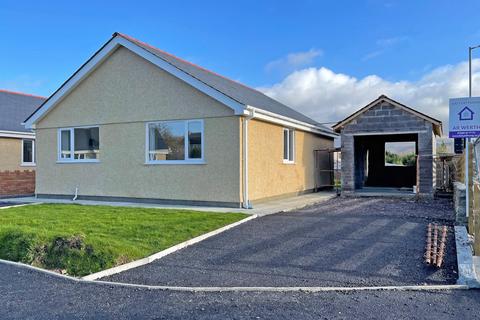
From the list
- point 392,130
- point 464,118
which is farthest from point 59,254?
point 392,130

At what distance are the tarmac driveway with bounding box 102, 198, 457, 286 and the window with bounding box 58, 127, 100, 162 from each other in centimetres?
819

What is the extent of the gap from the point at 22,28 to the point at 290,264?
1611 cm

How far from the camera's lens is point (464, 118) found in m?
8.32

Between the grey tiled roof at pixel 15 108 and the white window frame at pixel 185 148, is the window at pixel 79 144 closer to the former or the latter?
the white window frame at pixel 185 148

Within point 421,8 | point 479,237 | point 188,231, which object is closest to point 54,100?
point 188,231

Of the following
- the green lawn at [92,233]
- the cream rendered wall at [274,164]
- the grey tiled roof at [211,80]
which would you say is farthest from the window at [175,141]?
the green lawn at [92,233]

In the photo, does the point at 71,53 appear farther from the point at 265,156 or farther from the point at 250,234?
the point at 250,234

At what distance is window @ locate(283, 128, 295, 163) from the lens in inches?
638

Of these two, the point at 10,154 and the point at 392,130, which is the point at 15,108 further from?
the point at 392,130

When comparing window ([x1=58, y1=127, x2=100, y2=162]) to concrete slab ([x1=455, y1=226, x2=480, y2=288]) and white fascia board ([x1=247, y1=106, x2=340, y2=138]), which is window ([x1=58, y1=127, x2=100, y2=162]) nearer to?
white fascia board ([x1=247, y1=106, x2=340, y2=138])

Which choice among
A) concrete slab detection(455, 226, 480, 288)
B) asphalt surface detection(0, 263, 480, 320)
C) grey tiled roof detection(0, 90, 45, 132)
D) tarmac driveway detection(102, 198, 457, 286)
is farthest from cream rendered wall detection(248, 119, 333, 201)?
grey tiled roof detection(0, 90, 45, 132)

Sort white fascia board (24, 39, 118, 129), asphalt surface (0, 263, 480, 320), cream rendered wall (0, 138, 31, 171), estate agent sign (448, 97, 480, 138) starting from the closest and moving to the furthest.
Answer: asphalt surface (0, 263, 480, 320)
estate agent sign (448, 97, 480, 138)
white fascia board (24, 39, 118, 129)
cream rendered wall (0, 138, 31, 171)

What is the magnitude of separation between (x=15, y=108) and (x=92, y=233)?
18.2m

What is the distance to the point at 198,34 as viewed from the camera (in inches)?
645
